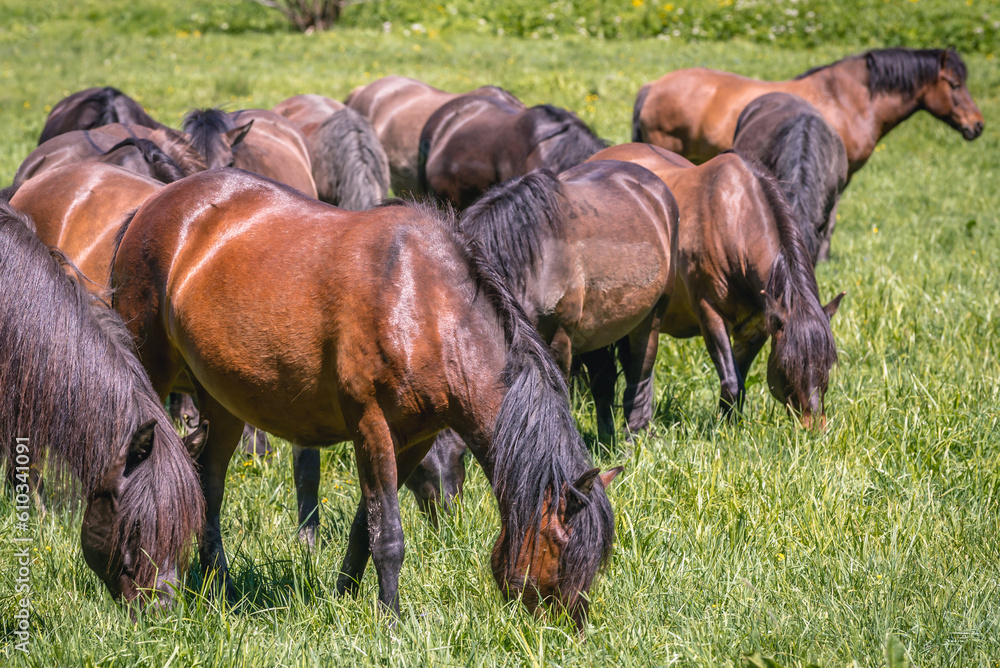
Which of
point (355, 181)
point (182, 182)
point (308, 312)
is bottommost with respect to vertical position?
point (355, 181)

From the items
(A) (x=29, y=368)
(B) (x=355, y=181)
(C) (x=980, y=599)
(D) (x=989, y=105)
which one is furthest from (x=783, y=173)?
(D) (x=989, y=105)

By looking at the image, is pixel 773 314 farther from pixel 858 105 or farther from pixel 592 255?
pixel 858 105

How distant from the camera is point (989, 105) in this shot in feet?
48.6

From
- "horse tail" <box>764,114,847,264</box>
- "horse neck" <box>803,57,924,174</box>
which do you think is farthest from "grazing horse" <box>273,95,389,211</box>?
"horse neck" <box>803,57,924,174</box>

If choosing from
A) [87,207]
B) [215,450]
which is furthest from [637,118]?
[215,450]

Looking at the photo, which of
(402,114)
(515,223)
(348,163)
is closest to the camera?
Result: (515,223)

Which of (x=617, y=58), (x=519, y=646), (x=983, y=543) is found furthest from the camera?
(x=617, y=58)

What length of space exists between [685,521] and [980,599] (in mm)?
1083

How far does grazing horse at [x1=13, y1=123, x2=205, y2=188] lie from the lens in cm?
464

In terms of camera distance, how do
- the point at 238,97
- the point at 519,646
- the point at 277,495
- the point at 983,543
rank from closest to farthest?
the point at 519,646 < the point at 983,543 < the point at 277,495 < the point at 238,97

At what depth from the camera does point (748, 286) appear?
4.88m

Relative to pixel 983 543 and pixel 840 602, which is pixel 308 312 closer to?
pixel 840 602

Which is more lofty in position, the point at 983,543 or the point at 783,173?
the point at 783,173

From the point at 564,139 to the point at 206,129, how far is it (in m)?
2.73
